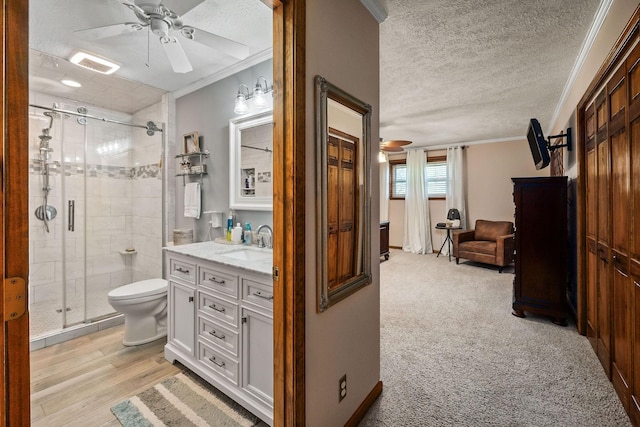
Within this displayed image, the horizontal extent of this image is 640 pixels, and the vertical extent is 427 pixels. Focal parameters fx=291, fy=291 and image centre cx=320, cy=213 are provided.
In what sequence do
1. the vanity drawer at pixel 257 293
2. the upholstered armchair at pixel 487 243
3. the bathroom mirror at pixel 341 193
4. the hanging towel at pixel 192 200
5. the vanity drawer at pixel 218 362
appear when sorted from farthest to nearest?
the upholstered armchair at pixel 487 243 < the hanging towel at pixel 192 200 < the vanity drawer at pixel 218 362 < the vanity drawer at pixel 257 293 < the bathroom mirror at pixel 341 193

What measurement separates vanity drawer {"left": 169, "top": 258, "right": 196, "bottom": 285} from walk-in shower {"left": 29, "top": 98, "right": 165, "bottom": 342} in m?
1.30

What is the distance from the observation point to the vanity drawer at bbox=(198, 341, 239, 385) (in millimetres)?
1823

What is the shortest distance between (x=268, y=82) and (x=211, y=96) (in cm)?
82

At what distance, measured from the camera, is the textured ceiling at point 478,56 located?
1.97m

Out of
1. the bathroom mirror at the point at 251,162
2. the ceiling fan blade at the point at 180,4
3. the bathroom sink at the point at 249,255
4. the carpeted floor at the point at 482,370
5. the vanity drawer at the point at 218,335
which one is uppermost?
the ceiling fan blade at the point at 180,4

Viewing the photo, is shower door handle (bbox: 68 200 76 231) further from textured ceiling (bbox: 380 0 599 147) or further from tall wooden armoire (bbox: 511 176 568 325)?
tall wooden armoire (bbox: 511 176 568 325)

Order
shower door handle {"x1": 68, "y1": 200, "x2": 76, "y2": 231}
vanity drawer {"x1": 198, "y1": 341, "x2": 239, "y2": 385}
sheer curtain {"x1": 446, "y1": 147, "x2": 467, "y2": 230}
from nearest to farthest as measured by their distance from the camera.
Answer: vanity drawer {"x1": 198, "y1": 341, "x2": 239, "y2": 385} → shower door handle {"x1": 68, "y1": 200, "x2": 76, "y2": 231} → sheer curtain {"x1": 446, "y1": 147, "x2": 467, "y2": 230}

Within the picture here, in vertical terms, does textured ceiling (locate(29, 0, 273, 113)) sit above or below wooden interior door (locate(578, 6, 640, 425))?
above

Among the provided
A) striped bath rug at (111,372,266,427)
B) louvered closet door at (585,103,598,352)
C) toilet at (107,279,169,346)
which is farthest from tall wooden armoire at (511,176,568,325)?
toilet at (107,279,169,346)

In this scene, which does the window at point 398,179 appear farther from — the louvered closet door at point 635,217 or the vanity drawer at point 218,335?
the vanity drawer at point 218,335

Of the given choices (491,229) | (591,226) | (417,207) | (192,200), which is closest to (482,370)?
(591,226)

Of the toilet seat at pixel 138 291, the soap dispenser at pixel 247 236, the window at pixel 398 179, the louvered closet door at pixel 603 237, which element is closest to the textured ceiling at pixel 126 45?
the soap dispenser at pixel 247 236

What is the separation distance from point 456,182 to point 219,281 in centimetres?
582

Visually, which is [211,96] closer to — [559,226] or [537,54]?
[537,54]
